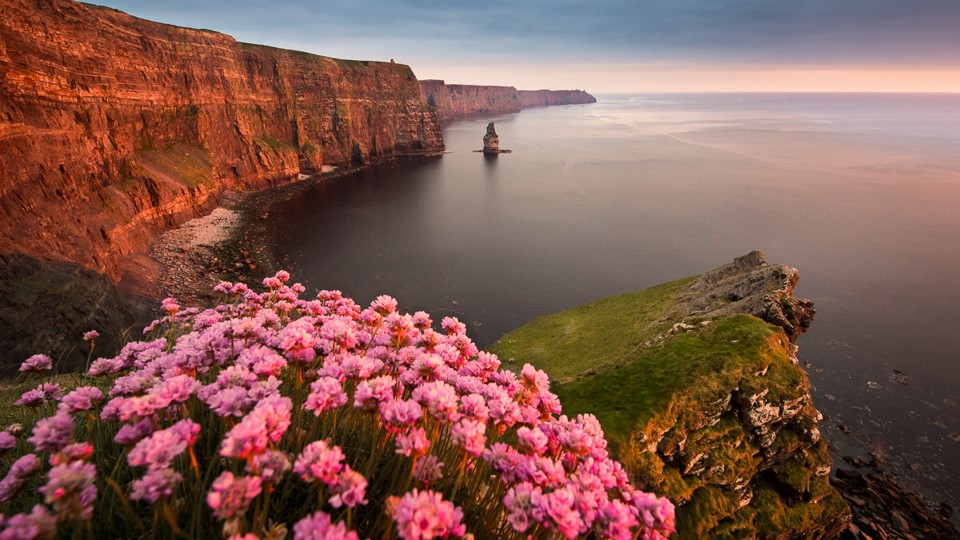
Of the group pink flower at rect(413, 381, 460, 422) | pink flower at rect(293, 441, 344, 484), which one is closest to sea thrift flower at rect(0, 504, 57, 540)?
pink flower at rect(293, 441, 344, 484)

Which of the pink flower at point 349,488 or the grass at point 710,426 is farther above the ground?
the pink flower at point 349,488

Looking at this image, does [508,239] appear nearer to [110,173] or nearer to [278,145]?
→ [110,173]

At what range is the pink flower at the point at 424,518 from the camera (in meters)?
2.75

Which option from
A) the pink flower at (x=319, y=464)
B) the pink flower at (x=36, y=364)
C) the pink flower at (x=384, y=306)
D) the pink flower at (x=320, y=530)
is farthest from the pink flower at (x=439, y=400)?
the pink flower at (x=36, y=364)

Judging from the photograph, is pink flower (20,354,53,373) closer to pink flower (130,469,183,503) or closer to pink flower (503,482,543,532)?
pink flower (130,469,183,503)

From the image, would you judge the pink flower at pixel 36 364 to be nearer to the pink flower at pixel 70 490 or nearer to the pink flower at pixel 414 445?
the pink flower at pixel 70 490

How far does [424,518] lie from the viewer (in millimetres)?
2822

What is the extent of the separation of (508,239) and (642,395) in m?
45.9

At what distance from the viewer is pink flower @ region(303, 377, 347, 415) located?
12.3 ft

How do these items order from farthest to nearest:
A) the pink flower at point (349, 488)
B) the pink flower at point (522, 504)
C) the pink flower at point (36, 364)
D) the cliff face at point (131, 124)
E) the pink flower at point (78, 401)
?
1. the cliff face at point (131, 124)
2. the pink flower at point (36, 364)
3. the pink flower at point (78, 401)
4. the pink flower at point (522, 504)
5. the pink flower at point (349, 488)

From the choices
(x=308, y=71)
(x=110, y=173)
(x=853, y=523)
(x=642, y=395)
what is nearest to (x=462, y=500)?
(x=642, y=395)

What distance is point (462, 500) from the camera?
4633 mm

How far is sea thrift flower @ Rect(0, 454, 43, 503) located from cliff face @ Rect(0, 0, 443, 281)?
96.4ft

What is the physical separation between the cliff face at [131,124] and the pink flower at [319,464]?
102 ft
